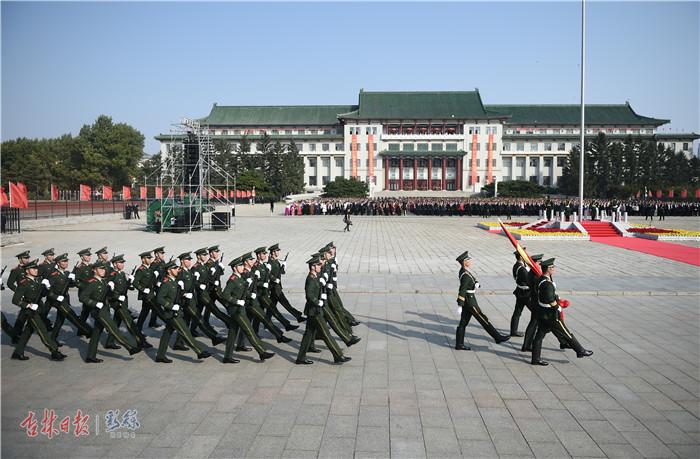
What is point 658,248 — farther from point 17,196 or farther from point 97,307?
point 17,196

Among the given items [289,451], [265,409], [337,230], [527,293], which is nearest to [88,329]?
[265,409]

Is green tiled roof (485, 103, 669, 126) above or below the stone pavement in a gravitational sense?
above

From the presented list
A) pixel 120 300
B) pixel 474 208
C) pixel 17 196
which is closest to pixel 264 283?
pixel 120 300

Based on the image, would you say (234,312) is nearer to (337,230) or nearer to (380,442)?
(380,442)

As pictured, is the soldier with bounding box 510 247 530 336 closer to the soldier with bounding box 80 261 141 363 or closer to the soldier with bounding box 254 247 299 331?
the soldier with bounding box 254 247 299 331

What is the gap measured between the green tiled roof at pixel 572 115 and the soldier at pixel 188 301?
266 ft

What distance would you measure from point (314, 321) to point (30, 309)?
12.7 feet

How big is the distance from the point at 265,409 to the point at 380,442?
1.37 meters

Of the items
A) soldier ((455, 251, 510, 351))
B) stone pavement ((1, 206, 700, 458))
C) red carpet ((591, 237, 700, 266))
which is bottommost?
stone pavement ((1, 206, 700, 458))

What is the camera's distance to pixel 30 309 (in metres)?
6.91

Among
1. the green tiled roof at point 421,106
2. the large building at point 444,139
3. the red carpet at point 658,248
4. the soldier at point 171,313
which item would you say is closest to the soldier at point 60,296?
the soldier at point 171,313

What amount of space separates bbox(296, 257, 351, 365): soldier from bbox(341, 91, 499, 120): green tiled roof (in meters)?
76.4

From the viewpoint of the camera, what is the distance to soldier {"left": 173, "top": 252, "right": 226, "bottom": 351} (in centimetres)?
716

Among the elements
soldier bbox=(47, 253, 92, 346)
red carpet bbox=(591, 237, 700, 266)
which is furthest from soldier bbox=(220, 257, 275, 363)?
red carpet bbox=(591, 237, 700, 266)
